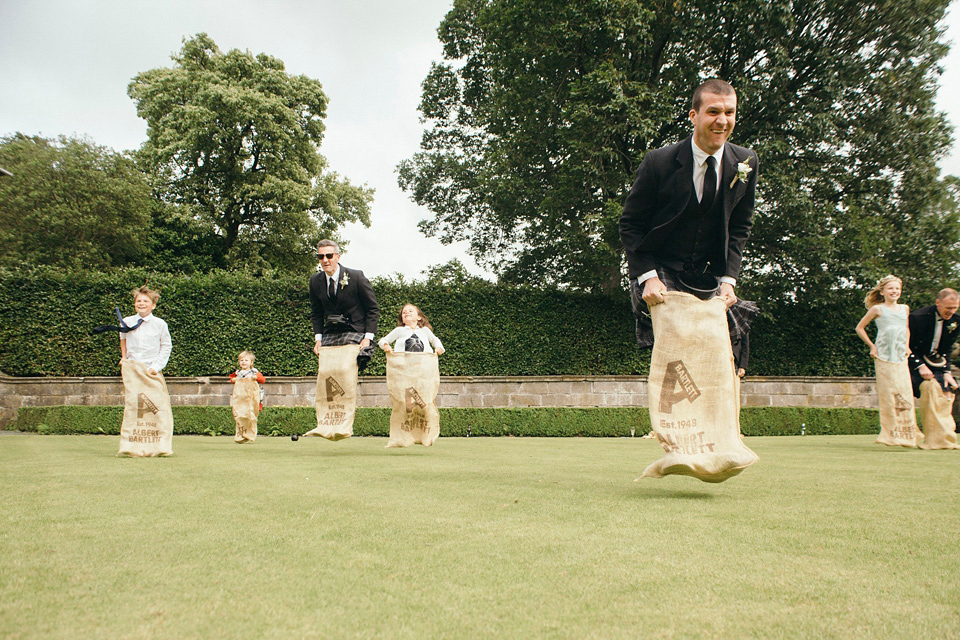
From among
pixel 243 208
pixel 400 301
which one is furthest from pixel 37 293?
pixel 243 208

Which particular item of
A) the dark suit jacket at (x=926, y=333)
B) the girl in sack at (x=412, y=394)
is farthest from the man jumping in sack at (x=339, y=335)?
the dark suit jacket at (x=926, y=333)

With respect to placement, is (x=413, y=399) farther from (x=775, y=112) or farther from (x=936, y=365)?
(x=775, y=112)

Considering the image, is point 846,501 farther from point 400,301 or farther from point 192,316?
point 192,316

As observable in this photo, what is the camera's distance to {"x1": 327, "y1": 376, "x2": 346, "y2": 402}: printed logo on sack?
8141mm

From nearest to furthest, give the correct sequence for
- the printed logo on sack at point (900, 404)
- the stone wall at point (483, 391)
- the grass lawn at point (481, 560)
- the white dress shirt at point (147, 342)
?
the grass lawn at point (481, 560)
the white dress shirt at point (147, 342)
the printed logo on sack at point (900, 404)
the stone wall at point (483, 391)

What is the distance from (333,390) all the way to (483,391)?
33.9ft

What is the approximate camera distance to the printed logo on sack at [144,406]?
25.1 ft

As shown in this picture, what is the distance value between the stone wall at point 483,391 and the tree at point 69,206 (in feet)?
26.7

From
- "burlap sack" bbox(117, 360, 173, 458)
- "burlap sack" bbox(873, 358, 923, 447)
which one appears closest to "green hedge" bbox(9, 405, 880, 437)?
"burlap sack" bbox(873, 358, 923, 447)

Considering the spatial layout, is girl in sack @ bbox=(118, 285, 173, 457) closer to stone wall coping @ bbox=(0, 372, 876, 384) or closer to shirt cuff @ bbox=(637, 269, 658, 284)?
shirt cuff @ bbox=(637, 269, 658, 284)

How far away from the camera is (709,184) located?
414 centimetres

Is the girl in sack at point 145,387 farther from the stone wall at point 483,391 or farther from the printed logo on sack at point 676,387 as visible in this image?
the stone wall at point 483,391

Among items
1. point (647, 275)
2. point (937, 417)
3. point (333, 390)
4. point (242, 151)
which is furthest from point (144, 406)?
point (242, 151)

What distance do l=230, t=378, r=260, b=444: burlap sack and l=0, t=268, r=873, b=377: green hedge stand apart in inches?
256
